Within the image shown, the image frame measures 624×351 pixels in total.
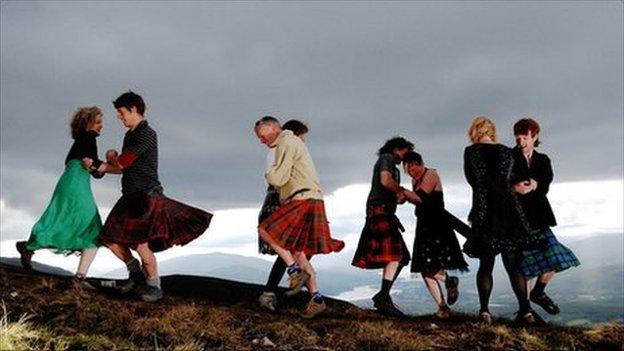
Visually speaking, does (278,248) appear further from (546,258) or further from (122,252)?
(546,258)

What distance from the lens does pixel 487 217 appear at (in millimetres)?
7887

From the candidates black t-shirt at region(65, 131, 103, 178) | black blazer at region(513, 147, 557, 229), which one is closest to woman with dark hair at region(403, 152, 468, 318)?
black blazer at region(513, 147, 557, 229)

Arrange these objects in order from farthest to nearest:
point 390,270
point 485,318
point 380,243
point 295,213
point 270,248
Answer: point 380,243
point 390,270
point 270,248
point 295,213
point 485,318

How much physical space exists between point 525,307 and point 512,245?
80 cm

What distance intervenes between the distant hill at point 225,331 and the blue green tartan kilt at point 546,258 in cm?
86

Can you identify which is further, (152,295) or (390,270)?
(390,270)

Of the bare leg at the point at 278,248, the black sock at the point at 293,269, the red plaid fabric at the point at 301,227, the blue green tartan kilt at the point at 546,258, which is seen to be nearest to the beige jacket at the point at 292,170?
the red plaid fabric at the point at 301,227

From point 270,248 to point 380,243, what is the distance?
1631 millimetres

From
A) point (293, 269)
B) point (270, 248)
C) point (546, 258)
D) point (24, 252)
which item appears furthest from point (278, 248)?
point (24, 252)

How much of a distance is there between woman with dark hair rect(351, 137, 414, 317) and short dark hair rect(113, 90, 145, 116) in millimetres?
3419

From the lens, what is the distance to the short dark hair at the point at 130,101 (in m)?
8.16

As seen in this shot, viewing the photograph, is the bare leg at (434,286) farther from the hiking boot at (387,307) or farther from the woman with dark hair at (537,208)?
the woman with dark hair at (537,208)

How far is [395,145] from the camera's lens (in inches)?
365

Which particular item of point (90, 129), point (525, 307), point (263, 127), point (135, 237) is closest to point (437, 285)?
point (525, 307)
